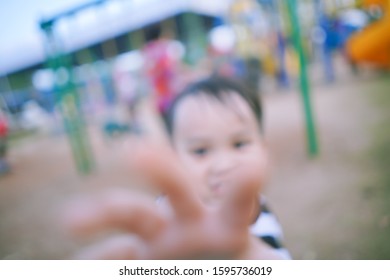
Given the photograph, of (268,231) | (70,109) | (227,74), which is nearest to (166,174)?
(268,231)

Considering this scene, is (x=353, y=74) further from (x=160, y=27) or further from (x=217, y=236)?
(x=217, y=236)

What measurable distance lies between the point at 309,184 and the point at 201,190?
57cm

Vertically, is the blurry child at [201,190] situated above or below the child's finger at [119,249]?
above

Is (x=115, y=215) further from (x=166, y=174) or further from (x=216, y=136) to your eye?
(x=216, y=136)

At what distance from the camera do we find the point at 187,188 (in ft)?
0.92

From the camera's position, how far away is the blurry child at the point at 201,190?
0.26 metres

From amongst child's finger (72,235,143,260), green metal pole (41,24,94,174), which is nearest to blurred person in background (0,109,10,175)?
green metal pole (41,24,94,174)

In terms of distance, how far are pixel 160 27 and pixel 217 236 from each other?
261 cm

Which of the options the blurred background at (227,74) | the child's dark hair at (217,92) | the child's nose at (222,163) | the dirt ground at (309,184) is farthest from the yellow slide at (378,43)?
the child's nose at (222,163)

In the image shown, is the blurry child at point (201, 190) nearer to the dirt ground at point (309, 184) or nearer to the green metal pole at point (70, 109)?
the dirt ground at point (309, 184)

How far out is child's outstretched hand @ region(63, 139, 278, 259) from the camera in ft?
0.84
